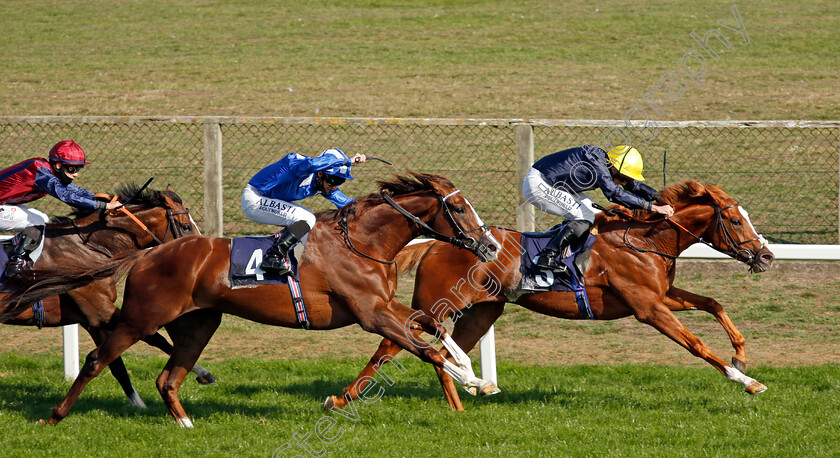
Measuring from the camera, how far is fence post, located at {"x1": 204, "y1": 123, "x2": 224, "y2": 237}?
10.9 metres

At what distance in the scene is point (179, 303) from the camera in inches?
247

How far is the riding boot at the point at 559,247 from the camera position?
6824 mm

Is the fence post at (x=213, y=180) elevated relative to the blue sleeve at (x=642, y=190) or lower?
lower

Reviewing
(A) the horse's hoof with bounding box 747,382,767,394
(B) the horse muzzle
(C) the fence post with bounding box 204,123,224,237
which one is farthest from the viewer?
(C) the fence post with bounding box 204,123,224,237

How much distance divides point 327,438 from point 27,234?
2.81 metres

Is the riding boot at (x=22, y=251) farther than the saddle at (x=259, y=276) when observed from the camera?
Yes

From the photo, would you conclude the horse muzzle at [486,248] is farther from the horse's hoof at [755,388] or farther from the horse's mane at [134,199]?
the horse's mane at [134,199]

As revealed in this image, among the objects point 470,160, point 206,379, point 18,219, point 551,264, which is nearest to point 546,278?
point 551,264

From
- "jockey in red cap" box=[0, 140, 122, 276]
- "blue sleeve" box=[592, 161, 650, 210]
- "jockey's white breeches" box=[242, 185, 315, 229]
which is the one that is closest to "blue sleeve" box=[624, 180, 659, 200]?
"blue sleeve" box=[592, 161, 650, 210]

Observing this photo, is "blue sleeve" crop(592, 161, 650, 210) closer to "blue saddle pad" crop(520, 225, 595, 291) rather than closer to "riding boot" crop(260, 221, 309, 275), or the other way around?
"blue saddle pad" crop(520, 225, 595, 291)

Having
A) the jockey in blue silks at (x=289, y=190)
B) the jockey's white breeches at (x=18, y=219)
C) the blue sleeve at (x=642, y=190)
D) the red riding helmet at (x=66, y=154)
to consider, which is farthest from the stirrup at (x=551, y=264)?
the jockey's white breeches at (x=18, y=219)

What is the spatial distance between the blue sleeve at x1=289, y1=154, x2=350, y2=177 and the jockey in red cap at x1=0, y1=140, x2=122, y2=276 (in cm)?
157

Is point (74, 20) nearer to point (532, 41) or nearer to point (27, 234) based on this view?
point (532, 41)

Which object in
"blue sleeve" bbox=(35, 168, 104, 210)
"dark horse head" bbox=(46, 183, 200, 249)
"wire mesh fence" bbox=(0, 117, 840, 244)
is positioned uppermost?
"blue sleeve" bbox=(35, 168, 104, 210)
